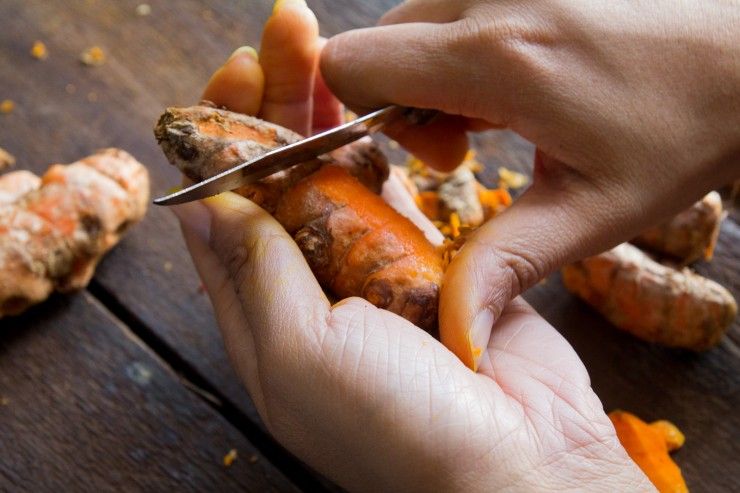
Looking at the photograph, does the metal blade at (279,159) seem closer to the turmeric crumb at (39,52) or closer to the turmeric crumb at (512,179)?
the turmeric crumb at (512,179)

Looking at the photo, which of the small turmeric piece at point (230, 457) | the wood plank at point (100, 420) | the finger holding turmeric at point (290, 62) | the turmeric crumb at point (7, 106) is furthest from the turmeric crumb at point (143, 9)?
the small turmeric piece at point (230, 457)

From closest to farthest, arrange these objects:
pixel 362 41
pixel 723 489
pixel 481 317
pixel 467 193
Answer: pixel 481 317 → pixel 362 41 → pixel 723 489 → pixel 467 193

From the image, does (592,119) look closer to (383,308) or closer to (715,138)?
(715,138)

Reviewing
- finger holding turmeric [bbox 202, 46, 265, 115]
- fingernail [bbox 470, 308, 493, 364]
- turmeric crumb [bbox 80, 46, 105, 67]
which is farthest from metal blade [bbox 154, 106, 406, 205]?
turmeric crumb [bbox 80, 46, 105, 67]

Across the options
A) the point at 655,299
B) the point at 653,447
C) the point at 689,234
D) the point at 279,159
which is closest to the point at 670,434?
the point at 653,447

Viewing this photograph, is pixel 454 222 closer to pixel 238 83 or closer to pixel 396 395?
pixel 238 83

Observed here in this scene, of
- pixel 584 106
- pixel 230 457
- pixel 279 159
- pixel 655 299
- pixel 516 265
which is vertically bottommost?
pixel 230 457

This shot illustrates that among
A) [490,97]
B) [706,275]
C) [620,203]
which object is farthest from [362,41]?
[706,275]
